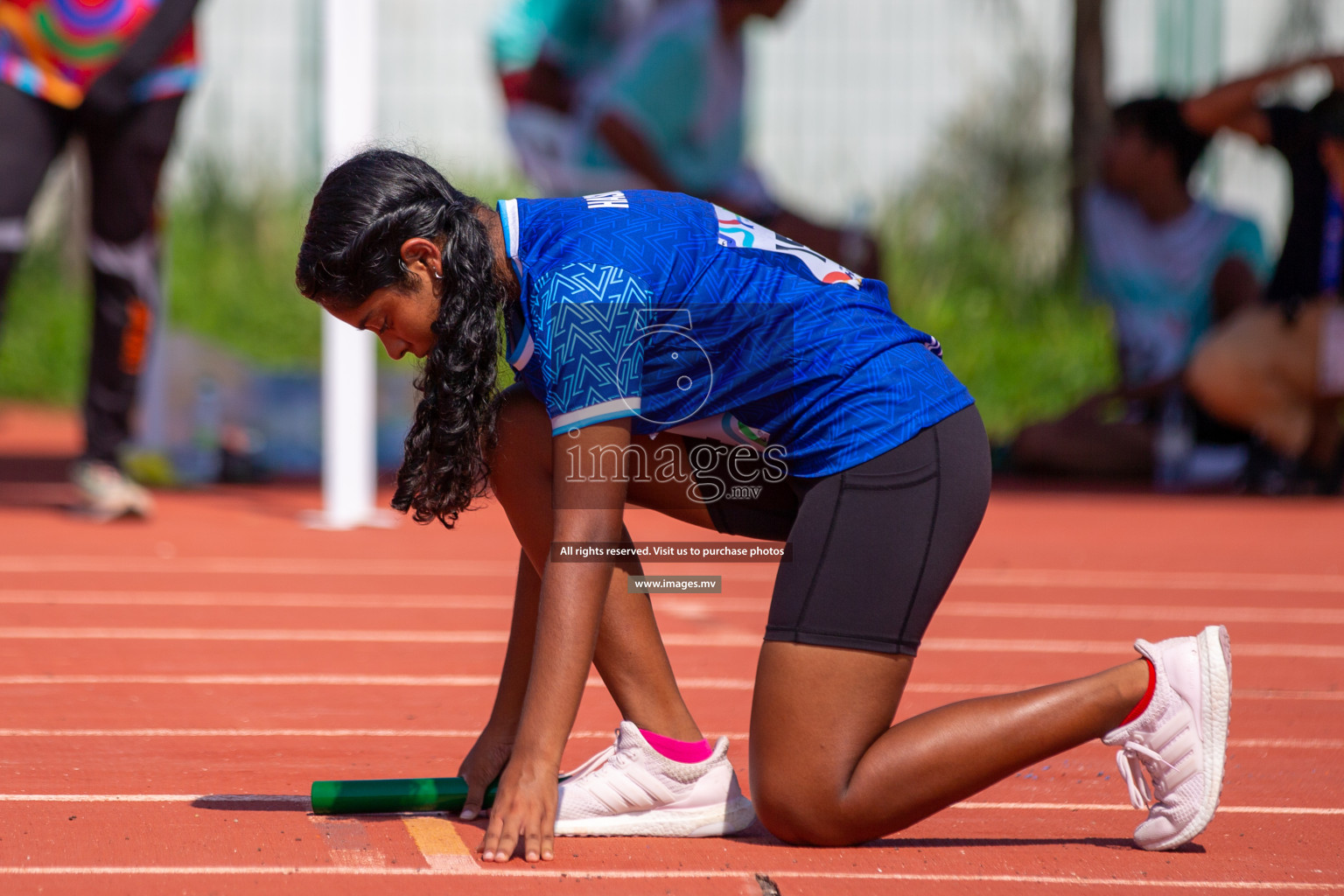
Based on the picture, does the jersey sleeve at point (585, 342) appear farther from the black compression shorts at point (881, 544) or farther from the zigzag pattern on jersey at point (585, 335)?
the black compression shorts at point (881, 544)

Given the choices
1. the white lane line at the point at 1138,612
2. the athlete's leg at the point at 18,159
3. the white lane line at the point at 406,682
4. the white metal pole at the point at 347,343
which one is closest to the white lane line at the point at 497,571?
the white lane line at the point at 1138,612

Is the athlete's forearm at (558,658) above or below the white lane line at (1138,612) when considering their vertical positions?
above

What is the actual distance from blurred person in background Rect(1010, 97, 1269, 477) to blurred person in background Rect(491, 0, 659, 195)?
9.01 feet

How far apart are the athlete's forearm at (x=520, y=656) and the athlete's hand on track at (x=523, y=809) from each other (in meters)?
0.29

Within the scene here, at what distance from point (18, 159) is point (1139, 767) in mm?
4245

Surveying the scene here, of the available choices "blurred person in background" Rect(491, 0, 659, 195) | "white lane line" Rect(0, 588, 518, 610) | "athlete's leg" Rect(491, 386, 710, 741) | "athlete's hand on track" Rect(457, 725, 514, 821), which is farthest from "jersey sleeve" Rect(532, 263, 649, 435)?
"blurred person in background" Rect(491, 0, 659, 195)

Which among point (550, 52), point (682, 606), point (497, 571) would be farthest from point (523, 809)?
point (550, 52)

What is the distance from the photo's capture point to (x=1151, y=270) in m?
7.26

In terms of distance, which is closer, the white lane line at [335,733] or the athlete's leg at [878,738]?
the athlete's leg at [878,738]

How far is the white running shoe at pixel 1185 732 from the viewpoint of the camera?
2.27m

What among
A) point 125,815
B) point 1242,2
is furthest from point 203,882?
point 1242,2

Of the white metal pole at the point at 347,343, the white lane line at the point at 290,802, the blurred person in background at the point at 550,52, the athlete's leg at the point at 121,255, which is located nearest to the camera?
the white lane line at the point at 290,802

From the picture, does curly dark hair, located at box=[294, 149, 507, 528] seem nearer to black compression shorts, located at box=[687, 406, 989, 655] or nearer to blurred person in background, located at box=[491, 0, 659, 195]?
black compression shorts, located at box=[687, 406, 989, 655]

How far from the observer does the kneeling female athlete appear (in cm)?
220
